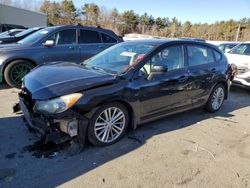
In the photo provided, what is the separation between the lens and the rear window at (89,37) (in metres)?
7.88

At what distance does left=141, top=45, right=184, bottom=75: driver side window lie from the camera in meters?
4.38

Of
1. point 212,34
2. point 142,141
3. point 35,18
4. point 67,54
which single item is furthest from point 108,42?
point 212,34

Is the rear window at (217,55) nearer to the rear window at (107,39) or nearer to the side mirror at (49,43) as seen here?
the rear window at (107,39)

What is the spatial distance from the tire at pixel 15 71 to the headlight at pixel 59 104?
12.3 feet

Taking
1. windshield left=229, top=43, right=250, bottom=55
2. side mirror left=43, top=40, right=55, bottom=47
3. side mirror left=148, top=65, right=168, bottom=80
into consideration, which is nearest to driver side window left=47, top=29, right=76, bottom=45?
side mirror left=43, top=40, right=55, bottom=47

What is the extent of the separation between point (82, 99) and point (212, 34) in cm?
4354

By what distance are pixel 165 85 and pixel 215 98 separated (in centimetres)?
190

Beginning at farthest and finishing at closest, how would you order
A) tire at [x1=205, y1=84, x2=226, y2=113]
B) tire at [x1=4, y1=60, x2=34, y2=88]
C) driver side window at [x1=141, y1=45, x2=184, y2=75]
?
1. tire at [x1=4, y1=60, x2=34, y2=88]
2. tire at [x1=205, y1=84, x2=226, y2=113]
3. driver side window at [x1=141, y1=45, x2=184, y2=75]

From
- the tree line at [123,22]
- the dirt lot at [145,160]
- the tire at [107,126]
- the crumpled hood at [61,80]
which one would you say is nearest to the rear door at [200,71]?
the dirt lot at [145,160]

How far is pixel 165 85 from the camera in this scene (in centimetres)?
456

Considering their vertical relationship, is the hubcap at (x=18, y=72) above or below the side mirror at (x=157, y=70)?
below

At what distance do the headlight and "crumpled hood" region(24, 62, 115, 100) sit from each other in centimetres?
6

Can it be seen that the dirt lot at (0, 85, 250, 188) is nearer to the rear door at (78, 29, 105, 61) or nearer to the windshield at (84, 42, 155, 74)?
the windshield at (84, 42, 155, 74)

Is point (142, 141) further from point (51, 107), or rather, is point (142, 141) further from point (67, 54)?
point (67, 54)
